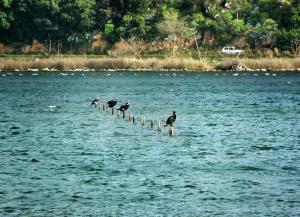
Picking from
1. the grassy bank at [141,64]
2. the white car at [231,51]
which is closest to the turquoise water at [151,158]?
the grassy bank at [141,64]

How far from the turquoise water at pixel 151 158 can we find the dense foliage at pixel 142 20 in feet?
225

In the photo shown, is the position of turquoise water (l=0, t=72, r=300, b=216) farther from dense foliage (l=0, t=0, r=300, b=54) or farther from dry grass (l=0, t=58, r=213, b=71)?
dense foliage (l=0, t=0, r=300, b=54)

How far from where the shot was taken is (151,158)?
43219 millimetres

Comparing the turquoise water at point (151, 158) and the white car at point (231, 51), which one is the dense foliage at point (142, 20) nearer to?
the white car at point (231, 51)

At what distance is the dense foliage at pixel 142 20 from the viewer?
511 ft

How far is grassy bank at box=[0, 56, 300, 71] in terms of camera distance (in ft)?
454

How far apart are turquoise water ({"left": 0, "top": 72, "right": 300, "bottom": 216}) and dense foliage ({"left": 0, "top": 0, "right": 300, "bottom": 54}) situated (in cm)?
6846

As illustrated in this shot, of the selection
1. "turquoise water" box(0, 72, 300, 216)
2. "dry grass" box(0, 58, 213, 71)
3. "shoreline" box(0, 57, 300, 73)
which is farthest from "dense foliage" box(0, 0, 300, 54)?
"turquoise water" box(0, 72, 300, 216)

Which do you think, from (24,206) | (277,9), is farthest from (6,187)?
(277,9)

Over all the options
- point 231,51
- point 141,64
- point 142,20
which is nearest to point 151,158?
point 141,64

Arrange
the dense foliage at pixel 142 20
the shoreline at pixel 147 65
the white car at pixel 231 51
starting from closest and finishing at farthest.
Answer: the shoreline at pixel 147 65 < the white car at pixel 231 51 < the dense foliage at pixel 142 20

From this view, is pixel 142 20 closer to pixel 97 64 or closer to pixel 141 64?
pixel 141 64

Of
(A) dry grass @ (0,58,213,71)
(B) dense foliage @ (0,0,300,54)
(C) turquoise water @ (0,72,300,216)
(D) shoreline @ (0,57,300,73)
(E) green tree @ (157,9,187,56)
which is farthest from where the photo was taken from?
(E) green tree @ (157,9,187,56)

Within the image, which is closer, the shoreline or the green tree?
the shoreline
